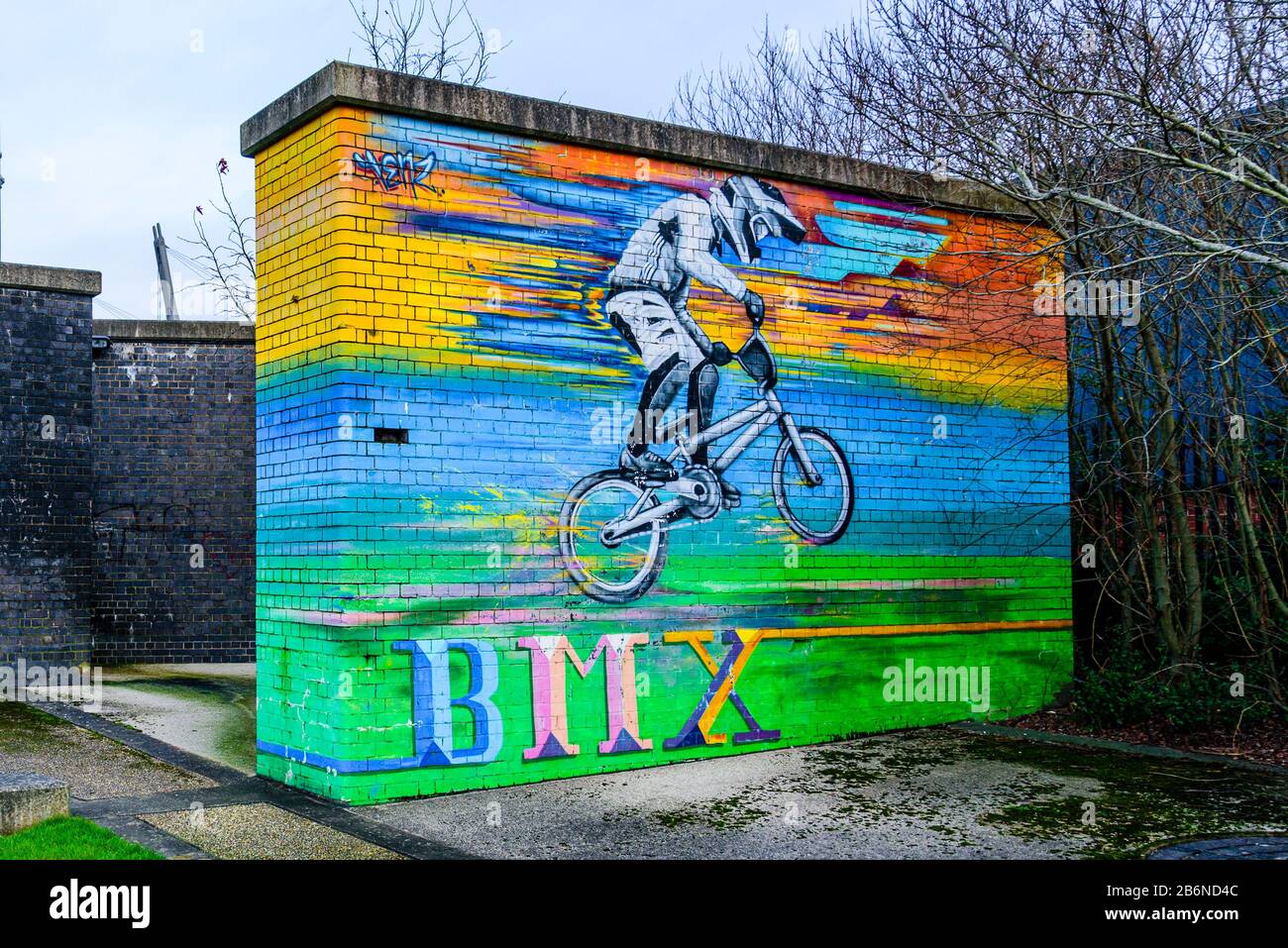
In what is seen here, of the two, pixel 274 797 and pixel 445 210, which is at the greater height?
pixel 445 210

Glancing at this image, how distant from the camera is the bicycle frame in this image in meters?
8.20

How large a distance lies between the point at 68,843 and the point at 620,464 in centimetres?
402

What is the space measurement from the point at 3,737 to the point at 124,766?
1666mm

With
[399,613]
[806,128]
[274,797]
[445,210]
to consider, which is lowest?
[274,797]

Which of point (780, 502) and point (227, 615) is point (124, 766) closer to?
point (780, 502)

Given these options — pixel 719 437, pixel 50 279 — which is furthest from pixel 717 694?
pixel 50 279

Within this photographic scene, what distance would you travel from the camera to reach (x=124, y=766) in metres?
7.75

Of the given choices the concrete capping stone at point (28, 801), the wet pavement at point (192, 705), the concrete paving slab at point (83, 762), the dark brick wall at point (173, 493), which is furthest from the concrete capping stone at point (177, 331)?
the concrete capping stone at point (28, 801)

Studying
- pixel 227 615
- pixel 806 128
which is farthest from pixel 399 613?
pixel 806 128

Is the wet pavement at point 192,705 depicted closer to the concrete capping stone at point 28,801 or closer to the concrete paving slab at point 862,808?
the concrete capping stone at point 28,801

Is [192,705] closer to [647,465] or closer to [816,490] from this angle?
[647,465]

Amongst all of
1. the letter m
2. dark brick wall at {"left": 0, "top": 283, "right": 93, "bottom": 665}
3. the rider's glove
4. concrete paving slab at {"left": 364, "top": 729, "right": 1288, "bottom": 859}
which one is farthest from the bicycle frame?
dark brick wall at {"left": 0, "top": 283, "right": 93, "bottom": 665}

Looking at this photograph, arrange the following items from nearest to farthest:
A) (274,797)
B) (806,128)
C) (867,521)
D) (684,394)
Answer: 1. (274,797)
2. (684,394)
3. (867,521)
4. (806,128)

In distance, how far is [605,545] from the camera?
805cm
